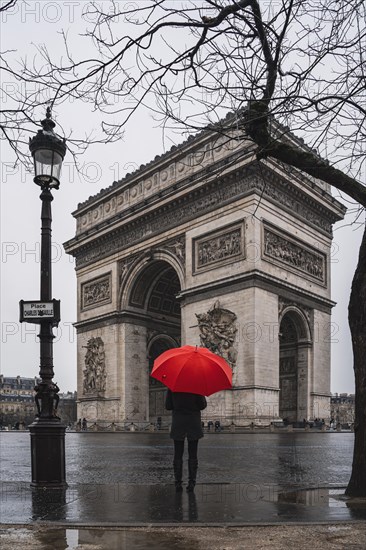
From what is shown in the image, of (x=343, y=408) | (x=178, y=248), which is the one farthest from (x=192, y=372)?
(x=343, y=408)

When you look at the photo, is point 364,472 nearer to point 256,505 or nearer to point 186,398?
point 256,505

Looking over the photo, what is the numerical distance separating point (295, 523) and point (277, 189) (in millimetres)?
27480

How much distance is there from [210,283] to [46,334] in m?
23.3

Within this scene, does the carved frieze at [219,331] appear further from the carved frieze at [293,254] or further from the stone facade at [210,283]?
the carved frieze at [293,254]

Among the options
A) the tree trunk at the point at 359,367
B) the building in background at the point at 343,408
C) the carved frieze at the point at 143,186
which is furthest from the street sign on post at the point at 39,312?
the building in background at the point at 343,408

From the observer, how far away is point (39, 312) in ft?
25.7

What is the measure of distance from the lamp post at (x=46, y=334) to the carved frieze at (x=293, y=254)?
22.2 m

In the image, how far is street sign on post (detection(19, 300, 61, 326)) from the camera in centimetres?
782

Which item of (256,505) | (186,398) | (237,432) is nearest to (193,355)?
(186,398)

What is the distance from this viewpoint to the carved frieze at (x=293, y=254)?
30.3 m

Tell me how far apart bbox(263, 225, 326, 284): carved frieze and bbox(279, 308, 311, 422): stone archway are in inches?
98.0

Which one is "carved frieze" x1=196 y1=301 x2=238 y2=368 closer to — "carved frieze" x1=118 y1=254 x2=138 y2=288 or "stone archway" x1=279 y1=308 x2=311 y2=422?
"stone archway" x1=279 y1=308 x2=311 y2=422

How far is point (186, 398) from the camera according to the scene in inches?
277

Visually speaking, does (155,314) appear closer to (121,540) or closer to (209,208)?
(209,208)
